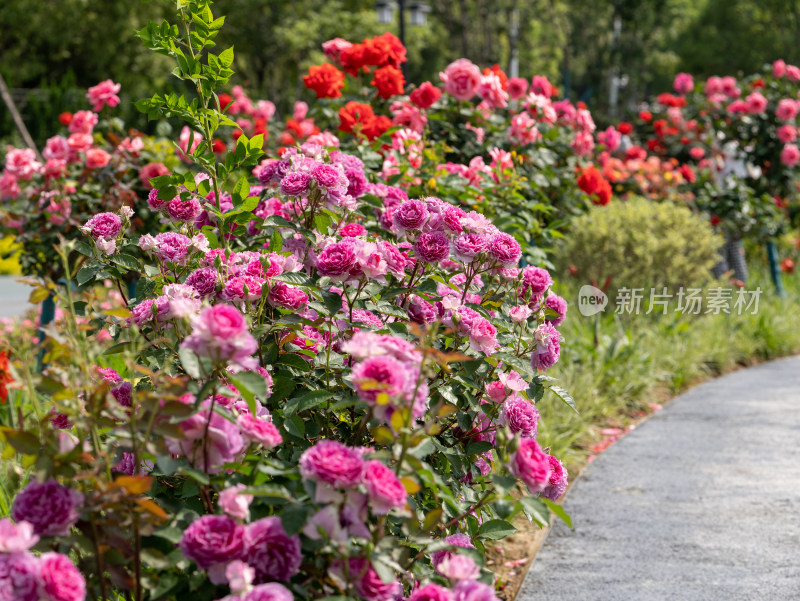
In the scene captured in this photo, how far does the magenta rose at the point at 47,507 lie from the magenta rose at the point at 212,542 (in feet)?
0.64

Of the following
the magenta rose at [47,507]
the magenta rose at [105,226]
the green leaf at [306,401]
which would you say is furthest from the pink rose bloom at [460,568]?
the magenta rose at [105,226]

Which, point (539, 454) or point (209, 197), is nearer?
point (539, 454)

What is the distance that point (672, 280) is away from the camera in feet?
23.2

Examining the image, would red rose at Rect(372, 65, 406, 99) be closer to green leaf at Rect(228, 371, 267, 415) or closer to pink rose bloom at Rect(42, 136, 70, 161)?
pink rose bloom at Rect(42, 136, 70, 161)

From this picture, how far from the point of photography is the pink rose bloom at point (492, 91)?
4.82m

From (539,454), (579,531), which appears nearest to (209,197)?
(539,454)

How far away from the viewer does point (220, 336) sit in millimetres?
1448

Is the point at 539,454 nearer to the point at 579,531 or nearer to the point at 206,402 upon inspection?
the point at 206,402

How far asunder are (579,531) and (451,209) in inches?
68.9

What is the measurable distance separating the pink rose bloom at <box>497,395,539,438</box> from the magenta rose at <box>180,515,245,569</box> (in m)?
0.91

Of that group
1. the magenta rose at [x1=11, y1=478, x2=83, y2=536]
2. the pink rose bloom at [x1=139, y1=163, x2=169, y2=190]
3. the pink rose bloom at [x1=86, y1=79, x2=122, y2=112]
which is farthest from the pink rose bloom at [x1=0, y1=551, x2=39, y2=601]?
the pink rose bloom at [x1=86, y1=79, x2=122, y2=112]

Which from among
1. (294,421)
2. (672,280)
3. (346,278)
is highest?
(346,278)

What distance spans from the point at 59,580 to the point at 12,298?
11.1 m

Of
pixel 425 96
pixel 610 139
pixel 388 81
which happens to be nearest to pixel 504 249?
pixel 425 96
